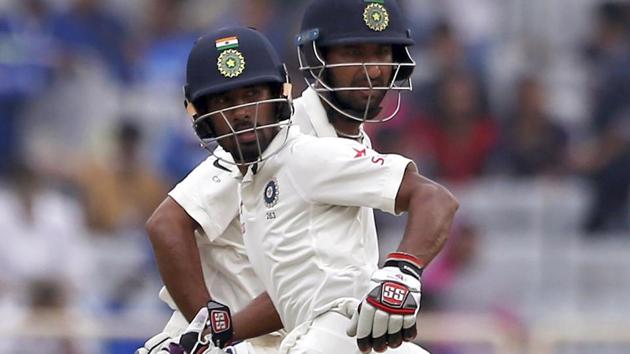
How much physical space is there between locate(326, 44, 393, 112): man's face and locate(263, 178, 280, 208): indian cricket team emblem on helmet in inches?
20.1

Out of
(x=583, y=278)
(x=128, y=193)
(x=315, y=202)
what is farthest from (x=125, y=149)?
(x=315, y=202)

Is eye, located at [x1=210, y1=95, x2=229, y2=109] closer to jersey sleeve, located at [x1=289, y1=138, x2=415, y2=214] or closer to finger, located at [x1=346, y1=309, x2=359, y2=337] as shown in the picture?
jersey sleeve, located at [x1=289, y1=138, x2=415, y2=214]

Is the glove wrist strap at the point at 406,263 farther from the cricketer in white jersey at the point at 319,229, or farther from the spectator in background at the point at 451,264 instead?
the spectator in background at the point at 451,264

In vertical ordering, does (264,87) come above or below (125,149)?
above

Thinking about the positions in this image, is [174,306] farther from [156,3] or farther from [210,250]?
[156,3]

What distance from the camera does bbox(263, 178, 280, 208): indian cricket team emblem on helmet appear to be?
463 cm

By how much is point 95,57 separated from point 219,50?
22.3 feet

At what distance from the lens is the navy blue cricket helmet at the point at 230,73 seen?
185 inches

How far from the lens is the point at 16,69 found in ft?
36.5

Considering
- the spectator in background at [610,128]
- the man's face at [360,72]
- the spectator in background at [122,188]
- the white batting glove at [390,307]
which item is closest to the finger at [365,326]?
the white batting glove at [390,307]

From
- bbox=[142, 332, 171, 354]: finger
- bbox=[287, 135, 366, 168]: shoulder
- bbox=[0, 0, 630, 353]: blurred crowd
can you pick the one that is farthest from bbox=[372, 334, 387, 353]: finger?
bbox=[0, 0, 630, 353]: blurred crowd

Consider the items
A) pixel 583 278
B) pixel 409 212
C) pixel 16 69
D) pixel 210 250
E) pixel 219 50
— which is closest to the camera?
pixel 409 212

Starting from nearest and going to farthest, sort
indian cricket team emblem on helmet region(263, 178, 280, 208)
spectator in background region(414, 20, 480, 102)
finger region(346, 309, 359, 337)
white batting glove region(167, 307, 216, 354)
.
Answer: finger region(346, 309, 359, 337) → indian cricket team emblem on helmet region(263, 178, 280, 208) → white batting glove region(167, 307, 216, 354) → spectator in background region(414, 20, 480, 102)

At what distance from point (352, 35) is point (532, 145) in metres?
5.47
